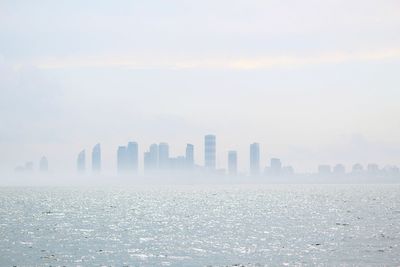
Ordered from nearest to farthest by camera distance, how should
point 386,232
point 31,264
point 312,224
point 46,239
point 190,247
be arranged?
point 31,264
point 190,247
point 46,239
point 386,232
point 312,224

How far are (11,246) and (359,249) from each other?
5333 centimetres

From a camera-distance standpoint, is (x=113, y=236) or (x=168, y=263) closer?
(x=168, y=263)

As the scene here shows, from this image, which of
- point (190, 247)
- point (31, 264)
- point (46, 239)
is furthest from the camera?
point (46, 239)

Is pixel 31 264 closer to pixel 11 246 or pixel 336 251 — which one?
pixel 11 246

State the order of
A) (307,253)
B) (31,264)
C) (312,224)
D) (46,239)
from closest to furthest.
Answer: (31,264), (307,253), (46,239), (312,224)

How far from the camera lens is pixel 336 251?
317ft

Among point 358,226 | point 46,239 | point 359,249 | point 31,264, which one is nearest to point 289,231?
point 358,226

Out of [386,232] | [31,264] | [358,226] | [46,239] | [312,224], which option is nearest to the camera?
[31,264]

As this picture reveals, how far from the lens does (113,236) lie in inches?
4751

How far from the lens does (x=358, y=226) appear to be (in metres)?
138

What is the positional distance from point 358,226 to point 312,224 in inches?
483

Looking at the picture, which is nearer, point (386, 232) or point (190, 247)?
point (190, 247)

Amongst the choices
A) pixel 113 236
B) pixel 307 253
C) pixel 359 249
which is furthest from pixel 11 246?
pixel 359 249

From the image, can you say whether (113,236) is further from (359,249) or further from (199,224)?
(359,249)
